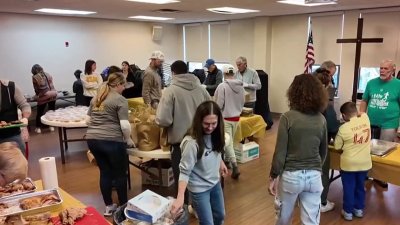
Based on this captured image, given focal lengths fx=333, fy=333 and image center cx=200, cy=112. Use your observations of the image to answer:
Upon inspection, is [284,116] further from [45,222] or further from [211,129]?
[45,222]

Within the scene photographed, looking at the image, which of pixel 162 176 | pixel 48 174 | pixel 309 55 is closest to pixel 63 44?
pixel 162 176

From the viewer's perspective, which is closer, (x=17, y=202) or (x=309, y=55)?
(x=17, y=202)

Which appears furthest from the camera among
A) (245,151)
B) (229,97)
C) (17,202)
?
(245,151)

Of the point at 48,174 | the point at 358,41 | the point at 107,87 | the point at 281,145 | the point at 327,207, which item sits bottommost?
the point at 327,207

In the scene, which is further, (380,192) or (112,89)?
(380,192)

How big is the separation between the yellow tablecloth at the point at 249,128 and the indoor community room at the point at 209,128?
0.09 ft

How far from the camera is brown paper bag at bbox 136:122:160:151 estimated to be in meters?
2.92

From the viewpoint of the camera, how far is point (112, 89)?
9.18ft

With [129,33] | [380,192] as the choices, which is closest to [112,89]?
[380,192]

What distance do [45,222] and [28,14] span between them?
6.58 metres

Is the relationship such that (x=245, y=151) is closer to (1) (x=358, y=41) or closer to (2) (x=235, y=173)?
(2) (x=235, y=173)

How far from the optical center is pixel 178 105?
264 cm

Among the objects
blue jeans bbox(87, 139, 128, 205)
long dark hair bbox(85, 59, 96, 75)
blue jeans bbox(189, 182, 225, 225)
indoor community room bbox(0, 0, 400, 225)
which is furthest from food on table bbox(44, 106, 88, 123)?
blue jeans bbox(189, 182, 225, 225)

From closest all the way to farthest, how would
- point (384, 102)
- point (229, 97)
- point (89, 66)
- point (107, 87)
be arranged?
point (107, 87) < point (384, 102) < point (229, 97) < point (89, 66)
